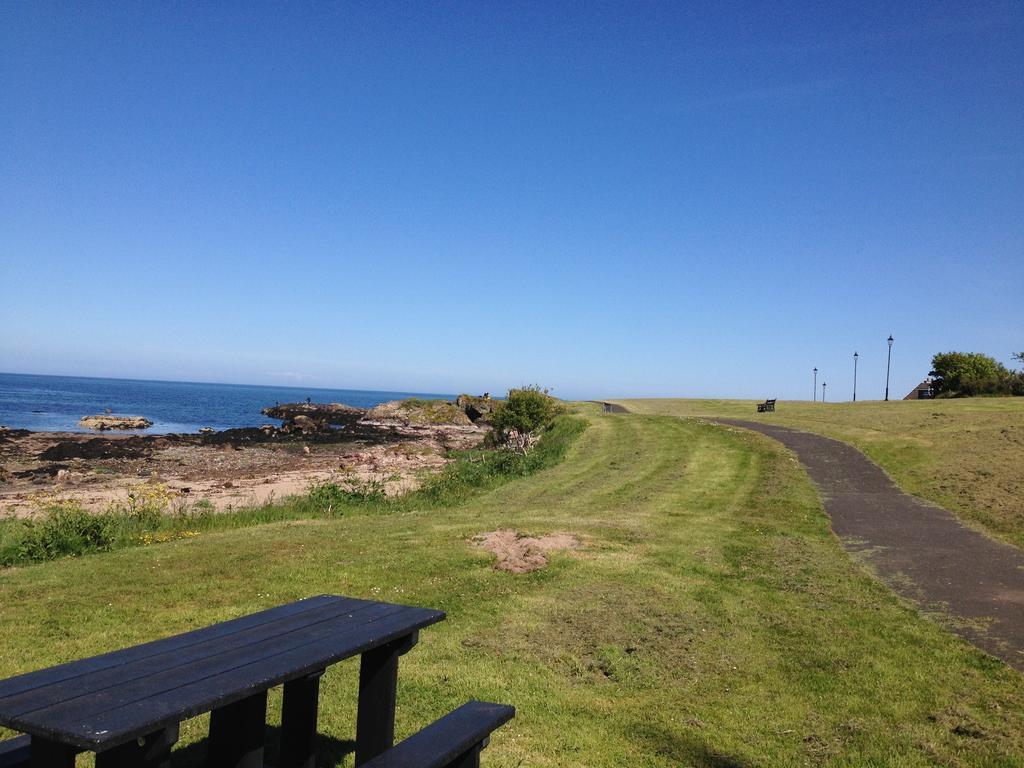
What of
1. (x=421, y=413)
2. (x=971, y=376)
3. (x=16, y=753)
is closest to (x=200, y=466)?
(x=16, y=753)

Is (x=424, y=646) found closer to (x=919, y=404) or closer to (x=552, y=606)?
(x=552, y=606)

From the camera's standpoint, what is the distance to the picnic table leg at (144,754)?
3.13 metres

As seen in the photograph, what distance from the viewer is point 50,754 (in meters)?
2.99

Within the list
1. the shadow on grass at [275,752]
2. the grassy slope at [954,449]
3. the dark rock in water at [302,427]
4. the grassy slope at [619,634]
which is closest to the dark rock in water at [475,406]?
the dark rock in water at [302,427]

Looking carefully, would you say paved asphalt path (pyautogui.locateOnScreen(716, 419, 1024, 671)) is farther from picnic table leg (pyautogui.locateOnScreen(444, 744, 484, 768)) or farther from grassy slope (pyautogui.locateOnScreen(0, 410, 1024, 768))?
picnic table leg (pyautogui.locateOnScreen(444, 744, 484, 768))

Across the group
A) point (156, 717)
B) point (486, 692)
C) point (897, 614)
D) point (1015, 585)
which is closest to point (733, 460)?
point (1015, 585)

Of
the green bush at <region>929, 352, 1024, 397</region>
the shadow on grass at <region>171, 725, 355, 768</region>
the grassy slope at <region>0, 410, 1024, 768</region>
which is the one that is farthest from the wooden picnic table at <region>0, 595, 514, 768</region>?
the green bush at <region>929, 352, 1024, 397</region>

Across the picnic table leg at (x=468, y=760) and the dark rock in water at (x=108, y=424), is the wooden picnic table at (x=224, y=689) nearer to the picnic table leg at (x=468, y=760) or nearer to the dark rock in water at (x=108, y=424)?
the picnic table leg at (x=468, y=760)

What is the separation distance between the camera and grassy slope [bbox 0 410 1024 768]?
17.5ft

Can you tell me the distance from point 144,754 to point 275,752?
1979 mm

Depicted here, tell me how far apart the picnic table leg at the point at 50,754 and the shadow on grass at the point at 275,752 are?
1.91 meters

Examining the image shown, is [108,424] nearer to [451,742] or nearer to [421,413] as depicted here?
[421,413]

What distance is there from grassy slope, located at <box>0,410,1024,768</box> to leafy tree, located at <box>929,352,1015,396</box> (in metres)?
41.4

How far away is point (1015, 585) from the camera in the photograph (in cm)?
947
